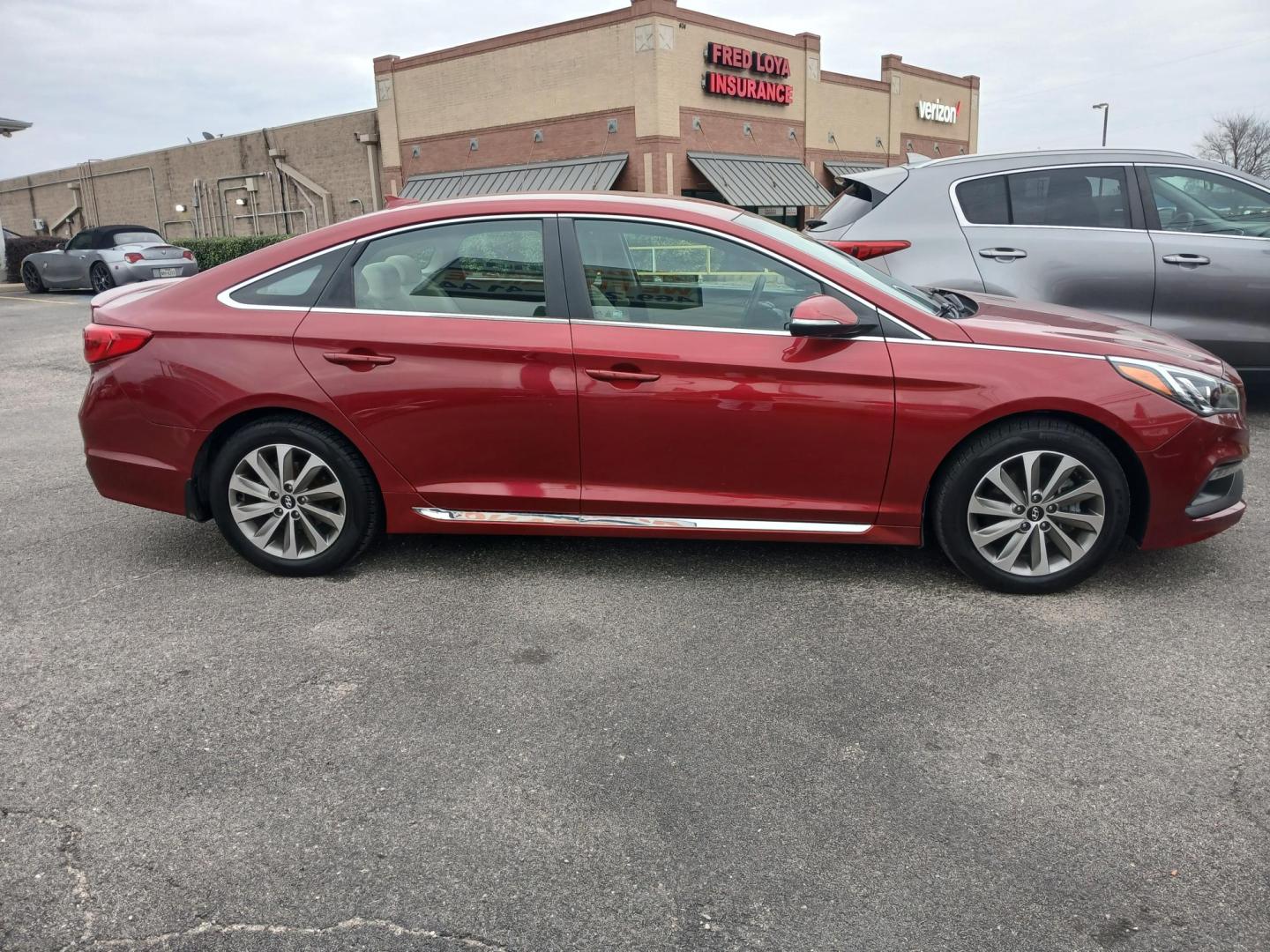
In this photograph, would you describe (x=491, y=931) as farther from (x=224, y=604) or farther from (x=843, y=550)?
(x=843, y=550)

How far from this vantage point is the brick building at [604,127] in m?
→ 27.3

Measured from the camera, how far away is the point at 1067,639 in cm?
366

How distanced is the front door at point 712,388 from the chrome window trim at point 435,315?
0.16 meters

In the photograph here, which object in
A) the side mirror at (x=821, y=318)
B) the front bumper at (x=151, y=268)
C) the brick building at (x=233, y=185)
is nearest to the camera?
the side mirror at (x=821, y=318)

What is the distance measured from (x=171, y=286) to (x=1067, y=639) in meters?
4.06

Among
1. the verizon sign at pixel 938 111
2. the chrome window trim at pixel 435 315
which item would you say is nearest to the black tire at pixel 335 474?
the chrome window trim at pixel 435 315

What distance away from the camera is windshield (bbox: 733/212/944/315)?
416 cm

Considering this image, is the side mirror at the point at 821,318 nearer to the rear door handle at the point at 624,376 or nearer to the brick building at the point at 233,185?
the rear door handle at the point at 624,376

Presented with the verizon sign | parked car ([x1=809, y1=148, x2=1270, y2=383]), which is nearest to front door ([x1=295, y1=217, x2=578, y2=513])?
parked car ([x1=809, y1=148, x2=1270, y2=383])

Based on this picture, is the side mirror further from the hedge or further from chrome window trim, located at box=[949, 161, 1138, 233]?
the hedge

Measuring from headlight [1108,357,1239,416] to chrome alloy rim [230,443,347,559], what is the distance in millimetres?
3257

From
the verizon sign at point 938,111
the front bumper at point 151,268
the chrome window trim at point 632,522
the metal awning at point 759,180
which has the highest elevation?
the verizon sign at point 938,111

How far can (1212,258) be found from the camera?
21.0ft

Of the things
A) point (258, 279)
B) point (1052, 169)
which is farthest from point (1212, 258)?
point (258, 279)
